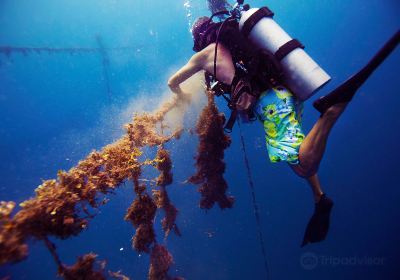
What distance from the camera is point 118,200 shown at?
1336 inches

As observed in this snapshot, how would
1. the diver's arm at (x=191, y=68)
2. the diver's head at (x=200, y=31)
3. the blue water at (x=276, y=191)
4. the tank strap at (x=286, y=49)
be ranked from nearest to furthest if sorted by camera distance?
the tank strap at (x=286, y=49), the diver's arm at (x=191, y=68), the diver's head at (x=200, y=31), the blue water at (x=276, y=191)

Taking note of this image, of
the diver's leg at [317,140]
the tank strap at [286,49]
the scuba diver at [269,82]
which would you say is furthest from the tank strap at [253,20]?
the diver's leg at [317,140]

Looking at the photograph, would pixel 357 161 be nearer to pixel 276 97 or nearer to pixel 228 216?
pixel 228 216

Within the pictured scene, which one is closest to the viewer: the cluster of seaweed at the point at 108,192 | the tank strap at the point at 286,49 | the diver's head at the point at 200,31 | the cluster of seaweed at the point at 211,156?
the cluster of seaweed at the point at 108,192

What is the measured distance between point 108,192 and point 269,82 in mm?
3180

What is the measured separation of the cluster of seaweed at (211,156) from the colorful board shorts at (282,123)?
→ 3.88 feet

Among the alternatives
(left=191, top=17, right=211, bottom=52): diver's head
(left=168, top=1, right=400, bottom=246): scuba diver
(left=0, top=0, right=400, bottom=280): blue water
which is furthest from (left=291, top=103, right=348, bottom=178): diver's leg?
(left=0, top=0, right=400, bottom=280): blue water

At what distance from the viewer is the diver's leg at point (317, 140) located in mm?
3732

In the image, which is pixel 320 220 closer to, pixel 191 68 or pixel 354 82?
pixel 354 82

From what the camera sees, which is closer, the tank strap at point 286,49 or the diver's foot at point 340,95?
the diver's foot at point 340,95

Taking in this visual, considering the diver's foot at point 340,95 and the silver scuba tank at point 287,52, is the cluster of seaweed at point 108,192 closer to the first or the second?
the silver scuba tank at point 287,52

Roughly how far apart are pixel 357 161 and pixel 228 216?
49.7ft

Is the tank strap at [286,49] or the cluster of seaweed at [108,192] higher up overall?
the tank strap at [286,49]

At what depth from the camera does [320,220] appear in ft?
16.6
